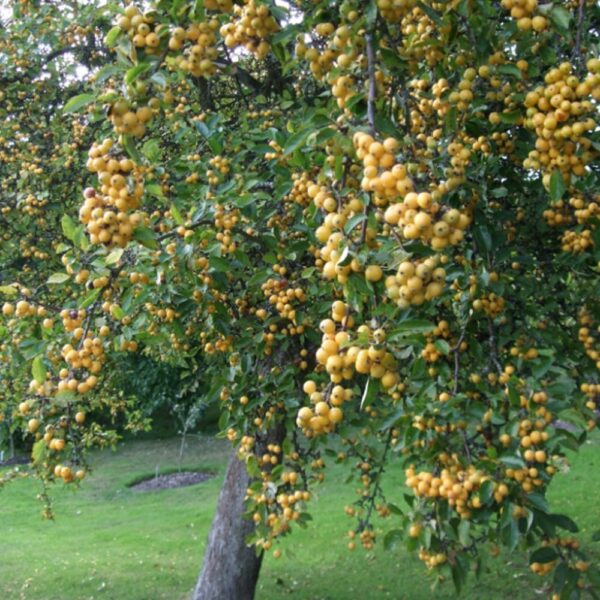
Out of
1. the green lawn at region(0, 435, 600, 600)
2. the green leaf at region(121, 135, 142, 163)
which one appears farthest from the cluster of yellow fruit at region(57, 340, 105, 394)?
the green lawn at region(0, 435, 600, 600)

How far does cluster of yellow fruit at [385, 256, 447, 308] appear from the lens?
1.59 metres

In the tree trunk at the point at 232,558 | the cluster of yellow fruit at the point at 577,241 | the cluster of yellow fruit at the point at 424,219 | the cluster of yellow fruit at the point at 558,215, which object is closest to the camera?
the cluster of yellow fruit at the point at 424,219

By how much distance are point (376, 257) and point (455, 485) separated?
1024 millimetres

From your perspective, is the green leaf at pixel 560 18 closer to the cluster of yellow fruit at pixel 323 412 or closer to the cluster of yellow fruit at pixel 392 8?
the cluster of yellow fruit at pixel 392 8

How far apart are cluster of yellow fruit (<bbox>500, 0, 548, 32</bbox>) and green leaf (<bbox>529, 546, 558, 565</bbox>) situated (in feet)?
5.92

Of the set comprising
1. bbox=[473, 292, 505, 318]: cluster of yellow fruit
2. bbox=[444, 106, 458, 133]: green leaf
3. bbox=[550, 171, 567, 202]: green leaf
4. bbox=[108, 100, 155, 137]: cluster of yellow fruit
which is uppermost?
bbox=[444, 106, 458, 133]: green leaf

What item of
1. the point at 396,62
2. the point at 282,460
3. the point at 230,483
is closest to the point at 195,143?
the point at 282,460

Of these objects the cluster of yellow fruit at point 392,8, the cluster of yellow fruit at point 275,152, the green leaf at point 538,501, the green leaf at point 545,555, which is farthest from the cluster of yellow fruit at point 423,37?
the green leaf at point 545,555

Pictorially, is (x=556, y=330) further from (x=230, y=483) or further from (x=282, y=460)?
(x=230, y=483)

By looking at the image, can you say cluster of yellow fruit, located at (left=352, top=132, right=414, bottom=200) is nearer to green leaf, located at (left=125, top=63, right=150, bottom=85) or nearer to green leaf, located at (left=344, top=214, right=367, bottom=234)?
green leaf, located at (left=344, top=214, right=367, bottom=234)

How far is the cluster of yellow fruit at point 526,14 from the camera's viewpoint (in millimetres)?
2058

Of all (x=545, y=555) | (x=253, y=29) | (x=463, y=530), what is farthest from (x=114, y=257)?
(x=545, y=555)

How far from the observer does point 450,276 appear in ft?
8.95

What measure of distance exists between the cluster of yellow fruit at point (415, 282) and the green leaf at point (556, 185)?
66 cm
